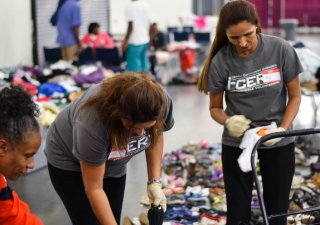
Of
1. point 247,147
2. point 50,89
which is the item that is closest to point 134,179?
point 50,89

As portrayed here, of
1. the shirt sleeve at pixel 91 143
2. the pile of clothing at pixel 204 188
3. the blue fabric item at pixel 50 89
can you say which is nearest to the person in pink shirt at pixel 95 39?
the blue fabric item at pixel 50 89

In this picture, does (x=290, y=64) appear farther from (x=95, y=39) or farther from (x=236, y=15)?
(x=95, y=39)

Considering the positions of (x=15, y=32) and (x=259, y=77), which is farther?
(x=15, y=32)

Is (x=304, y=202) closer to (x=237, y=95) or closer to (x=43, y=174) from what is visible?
(x=237, y=95)

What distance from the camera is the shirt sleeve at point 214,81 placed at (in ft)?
8.90

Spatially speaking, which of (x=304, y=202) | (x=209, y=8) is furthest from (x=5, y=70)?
(x=209, y=8)

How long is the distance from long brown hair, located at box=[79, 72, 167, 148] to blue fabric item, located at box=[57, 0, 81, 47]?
22.7ft

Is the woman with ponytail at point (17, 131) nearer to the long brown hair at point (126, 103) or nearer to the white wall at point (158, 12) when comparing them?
the long brown hair at point (126, 103)

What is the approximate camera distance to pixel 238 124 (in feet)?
8.54

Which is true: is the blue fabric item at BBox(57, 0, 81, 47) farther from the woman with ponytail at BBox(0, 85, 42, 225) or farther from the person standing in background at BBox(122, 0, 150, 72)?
the woman with ponytail at BBox(0, 85, 42, 225)

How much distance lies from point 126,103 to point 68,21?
23.9 ft

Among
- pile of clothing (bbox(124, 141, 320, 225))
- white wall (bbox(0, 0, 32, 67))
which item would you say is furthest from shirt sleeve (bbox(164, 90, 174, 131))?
white wall (bbox(0, 0, 32, 67))

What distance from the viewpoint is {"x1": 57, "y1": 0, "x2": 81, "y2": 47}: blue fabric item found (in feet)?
28.9

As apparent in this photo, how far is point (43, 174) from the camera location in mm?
5285
